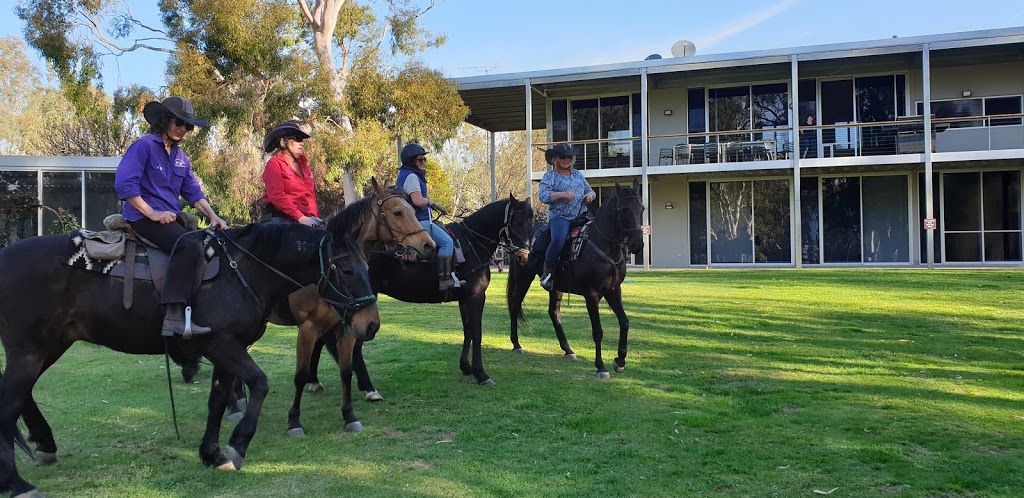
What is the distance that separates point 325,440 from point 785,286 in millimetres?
13915

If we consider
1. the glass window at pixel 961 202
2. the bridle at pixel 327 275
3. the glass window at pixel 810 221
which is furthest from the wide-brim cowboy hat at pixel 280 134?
the glass window at pixel 961 202

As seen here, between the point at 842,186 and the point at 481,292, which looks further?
the point at 842,186

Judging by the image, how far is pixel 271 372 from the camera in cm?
821

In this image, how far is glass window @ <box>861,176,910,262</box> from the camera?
24.6m

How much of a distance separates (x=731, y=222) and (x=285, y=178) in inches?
863

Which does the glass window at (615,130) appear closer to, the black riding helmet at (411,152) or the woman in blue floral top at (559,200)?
the woman in blue floral top at (559,200)

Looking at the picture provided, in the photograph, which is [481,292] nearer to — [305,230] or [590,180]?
[305,230]

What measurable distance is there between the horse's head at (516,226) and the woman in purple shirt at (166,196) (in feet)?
11.2

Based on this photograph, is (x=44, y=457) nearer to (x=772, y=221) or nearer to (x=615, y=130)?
(x=615, y=130)

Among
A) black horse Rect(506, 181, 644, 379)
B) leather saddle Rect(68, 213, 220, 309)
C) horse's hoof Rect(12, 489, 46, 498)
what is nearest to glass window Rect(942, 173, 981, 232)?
black horse Rect(506, 181, 644, 379)

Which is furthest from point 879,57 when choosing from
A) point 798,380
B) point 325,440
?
point 325,440

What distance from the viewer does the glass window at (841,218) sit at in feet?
81.6

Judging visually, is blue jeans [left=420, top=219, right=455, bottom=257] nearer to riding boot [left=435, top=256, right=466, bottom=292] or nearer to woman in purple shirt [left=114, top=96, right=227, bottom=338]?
riding boot [left=435, top=256, right=466, bottom=292]

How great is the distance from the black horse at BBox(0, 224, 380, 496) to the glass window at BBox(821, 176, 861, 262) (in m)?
23.1
